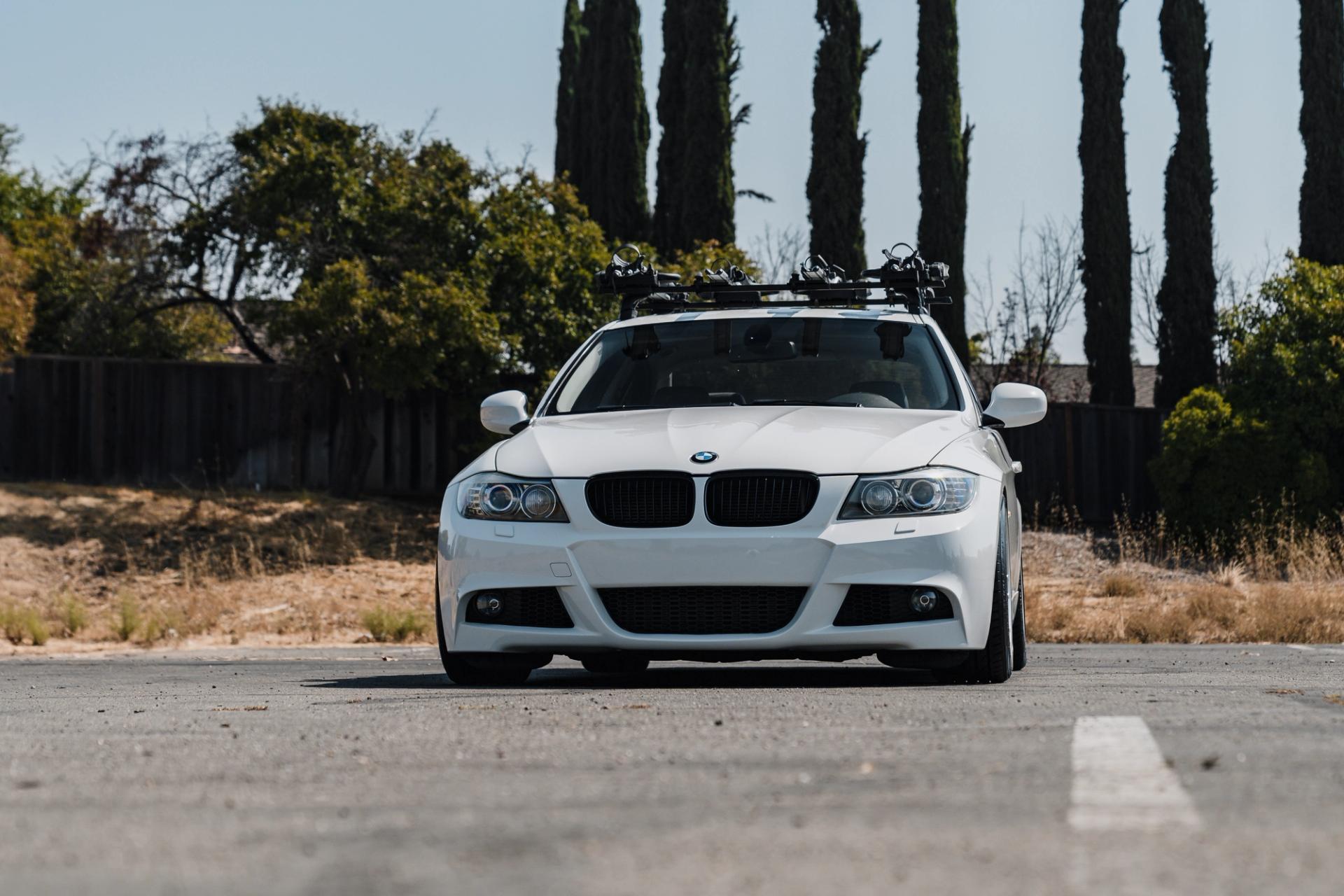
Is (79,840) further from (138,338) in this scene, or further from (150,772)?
(138,338)

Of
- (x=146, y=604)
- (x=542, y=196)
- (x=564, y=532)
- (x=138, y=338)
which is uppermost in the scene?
(x=542, y=196)

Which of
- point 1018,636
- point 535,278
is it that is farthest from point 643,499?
point 535,278

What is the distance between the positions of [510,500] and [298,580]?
640 inches

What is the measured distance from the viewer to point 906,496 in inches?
277

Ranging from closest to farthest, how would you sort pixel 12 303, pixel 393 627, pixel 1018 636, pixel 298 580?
pixel 1018 636 → pixel 393 627 → pixel 298 580 → pixel 12 303

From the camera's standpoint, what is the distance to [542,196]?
94.2ft

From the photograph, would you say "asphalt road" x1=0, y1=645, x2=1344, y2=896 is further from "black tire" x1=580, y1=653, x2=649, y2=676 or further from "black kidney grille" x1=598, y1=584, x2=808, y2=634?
"black tire" x1=580, y1=653, x2=649, y2=676

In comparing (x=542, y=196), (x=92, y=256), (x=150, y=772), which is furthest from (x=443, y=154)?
(x=150, y=772)

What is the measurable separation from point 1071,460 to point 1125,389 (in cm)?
418

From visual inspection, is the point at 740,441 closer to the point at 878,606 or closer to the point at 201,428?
the point at 878,606

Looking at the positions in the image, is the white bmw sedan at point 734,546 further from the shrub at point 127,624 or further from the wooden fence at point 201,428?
the wooden fence at point 201,428

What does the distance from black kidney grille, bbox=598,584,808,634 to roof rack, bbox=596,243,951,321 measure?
2.42 metres

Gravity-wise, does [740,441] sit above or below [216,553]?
above

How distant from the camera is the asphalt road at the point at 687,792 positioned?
293 centimetres
